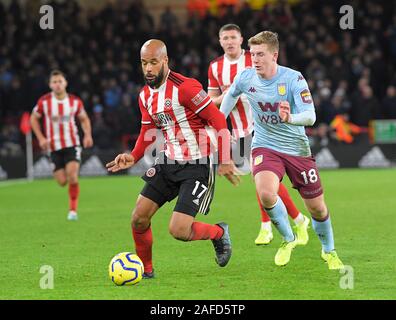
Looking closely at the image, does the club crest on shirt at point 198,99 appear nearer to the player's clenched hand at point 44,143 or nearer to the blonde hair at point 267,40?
the blonde hair at point 267,40

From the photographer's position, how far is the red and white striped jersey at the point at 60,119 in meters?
13.6

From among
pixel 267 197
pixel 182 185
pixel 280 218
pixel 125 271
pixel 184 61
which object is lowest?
pixel 125 271

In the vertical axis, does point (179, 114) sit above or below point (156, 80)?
below

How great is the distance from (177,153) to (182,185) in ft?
0.97

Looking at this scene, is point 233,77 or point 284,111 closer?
point 284,111

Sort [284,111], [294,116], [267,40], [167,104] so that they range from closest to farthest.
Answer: [284,111] → [294,116] → [167,104] → [267,40]

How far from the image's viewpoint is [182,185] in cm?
759

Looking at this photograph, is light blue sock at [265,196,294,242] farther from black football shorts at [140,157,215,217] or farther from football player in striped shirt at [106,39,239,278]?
black football shorts at [140,157,215,217]

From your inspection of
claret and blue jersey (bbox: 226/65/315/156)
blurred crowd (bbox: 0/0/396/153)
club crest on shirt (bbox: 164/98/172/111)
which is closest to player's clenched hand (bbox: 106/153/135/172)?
club crest on shirt (bbox: 164/98/172/111)

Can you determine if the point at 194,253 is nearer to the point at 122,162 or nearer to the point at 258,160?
the point at 258,160

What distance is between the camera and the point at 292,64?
2330cm

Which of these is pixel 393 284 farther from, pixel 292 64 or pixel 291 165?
pixel 292 64

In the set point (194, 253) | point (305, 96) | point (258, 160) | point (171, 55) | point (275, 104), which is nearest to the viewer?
point (305, 96)

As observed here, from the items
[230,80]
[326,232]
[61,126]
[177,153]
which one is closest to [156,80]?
[177,153]
